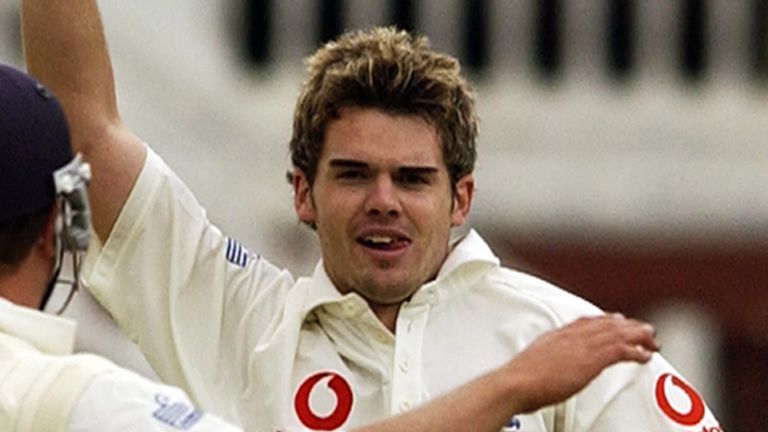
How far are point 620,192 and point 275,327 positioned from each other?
1125 centimetres

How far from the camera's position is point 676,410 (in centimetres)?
942

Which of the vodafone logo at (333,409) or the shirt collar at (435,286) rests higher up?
the shirt collar at (435,286)

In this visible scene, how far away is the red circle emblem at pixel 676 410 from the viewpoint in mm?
9414

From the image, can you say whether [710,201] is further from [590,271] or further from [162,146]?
[162,146]

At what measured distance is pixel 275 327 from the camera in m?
9.63

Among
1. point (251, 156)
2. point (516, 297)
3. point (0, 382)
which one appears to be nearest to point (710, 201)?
point (251, 156)

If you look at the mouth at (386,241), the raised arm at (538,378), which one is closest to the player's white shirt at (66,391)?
the raised arm at (538,378)

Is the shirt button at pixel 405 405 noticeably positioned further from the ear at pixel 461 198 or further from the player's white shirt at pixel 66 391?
the player's white shirt at pixel 66 391

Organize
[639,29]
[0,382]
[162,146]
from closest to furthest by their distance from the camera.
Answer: [0,382] < [162,146] < [639,29]

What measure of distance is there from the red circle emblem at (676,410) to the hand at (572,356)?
2.89 ft

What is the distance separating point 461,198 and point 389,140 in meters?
0.28

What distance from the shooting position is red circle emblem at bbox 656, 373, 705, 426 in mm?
9414

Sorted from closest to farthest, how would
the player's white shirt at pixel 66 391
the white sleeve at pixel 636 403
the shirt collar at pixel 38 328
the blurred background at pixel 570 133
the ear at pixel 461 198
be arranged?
the player's white shirt at pixel 66 391, the shirt collar at pixel 38 328, the white sleeve at pixel 636 403, the ear at pixel 461 198, the blurred background at pixel 570 133

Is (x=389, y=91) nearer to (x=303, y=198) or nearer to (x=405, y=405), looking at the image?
(x=303, y=198)
